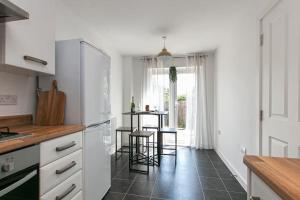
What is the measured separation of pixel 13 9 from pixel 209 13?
2.27 meters

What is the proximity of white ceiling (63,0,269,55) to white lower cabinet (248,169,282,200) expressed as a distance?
2074mm

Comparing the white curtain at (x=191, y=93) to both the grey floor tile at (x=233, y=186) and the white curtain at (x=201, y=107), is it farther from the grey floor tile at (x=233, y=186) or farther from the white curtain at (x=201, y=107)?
the grey floor tile at (x=233, y=186)

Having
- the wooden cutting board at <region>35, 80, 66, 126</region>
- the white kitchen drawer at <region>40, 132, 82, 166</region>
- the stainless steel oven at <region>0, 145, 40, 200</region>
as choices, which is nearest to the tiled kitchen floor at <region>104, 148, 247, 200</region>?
the white kitchen drawer at <region>40, 132, 82, 166</region>

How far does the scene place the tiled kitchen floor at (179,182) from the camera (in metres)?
2.23

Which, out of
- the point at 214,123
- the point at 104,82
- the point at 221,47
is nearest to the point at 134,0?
the point at 104,82

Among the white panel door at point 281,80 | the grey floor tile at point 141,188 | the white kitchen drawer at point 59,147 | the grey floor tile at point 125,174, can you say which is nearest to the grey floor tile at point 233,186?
the white panel door at point 281,80

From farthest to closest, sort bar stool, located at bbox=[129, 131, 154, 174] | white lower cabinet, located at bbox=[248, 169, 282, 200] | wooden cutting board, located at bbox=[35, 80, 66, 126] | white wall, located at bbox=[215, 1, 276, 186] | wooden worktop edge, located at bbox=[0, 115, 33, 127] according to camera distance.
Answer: bar stool, located at bbox=[129, 131, 154, 174] → white wall, located at bbox=[215, 1, 276, 186] → wooden cutting board, located at bbox=[35, 80, 66, 126] → wooden worktop edge, located at bbox=[0, 115, 33, 127] → white lower cabinet, located at bbox=[248, 169, 282, 200]

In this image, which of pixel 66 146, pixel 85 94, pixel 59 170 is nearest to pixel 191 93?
pixel 85 94

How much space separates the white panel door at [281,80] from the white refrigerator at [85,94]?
1724mm

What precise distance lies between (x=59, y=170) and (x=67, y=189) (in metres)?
0.23

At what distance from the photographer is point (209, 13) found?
250 cm

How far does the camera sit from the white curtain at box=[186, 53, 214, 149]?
4410 millimetres

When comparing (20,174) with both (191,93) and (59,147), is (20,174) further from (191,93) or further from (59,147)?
(191,93)

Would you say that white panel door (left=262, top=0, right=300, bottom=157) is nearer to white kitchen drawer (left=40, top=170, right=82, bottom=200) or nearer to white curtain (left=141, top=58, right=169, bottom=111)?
white kitchen drawer (left=40, top=170, right=82, bottom=200)
